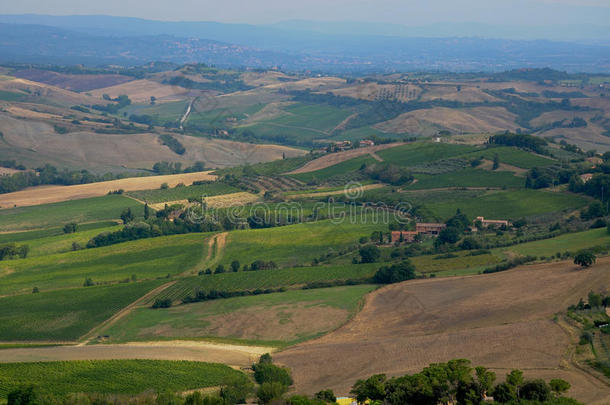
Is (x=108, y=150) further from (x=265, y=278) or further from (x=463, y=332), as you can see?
(x=463, y=332)

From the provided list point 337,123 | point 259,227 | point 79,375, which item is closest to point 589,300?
point 79,375

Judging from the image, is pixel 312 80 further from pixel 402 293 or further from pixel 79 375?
pixel 79 375

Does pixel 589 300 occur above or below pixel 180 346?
above

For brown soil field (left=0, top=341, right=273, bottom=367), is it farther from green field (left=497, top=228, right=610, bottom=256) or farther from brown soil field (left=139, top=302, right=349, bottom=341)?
green field (left=497, top=228, right=610, bottom=256)

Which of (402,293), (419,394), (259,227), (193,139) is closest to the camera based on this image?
(419,394)

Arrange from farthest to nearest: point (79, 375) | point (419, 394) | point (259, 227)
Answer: point (259, 227), point (79, 375), point (419, 394)

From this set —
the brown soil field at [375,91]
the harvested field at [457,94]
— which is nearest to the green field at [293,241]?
the brown soil field at [375,91]
